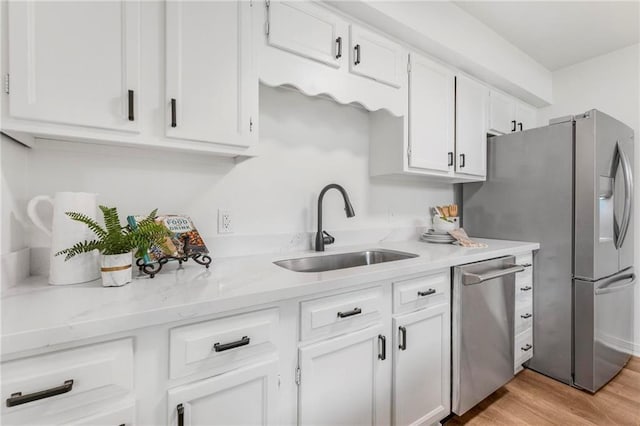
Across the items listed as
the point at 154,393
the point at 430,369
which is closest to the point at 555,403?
the point at 430,369

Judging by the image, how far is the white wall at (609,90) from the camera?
8.05 ft

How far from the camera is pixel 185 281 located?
39.8 inches

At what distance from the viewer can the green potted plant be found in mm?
921

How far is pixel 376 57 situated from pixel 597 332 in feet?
7.31

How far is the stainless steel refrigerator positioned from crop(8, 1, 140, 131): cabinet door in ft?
8.14

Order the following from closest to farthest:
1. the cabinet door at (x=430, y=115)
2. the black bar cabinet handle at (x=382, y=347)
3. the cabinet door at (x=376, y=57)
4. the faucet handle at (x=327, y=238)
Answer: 1. the black bar cabinet handle at (x=382, y=347)
2. the cabinet door at (x=376, y=57)
3. the faucet handle at (x=327, y=238)
4. the cabinet door at (x=430, y=115)

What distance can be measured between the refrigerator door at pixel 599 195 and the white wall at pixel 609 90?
635 mm

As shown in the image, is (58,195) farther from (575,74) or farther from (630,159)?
(575,74)

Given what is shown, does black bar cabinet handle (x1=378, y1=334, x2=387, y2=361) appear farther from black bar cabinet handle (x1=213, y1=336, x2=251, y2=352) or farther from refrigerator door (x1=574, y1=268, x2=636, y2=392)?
refrigerator door (x1=574, y1=268, x2=636, y2=392)

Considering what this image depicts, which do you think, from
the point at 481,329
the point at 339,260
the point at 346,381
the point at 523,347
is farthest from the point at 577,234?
the point at 346,381

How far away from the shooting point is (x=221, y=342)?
33.8 inches

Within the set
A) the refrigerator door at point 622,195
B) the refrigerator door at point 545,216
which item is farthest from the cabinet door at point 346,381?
the refrigerator door at point 622,195

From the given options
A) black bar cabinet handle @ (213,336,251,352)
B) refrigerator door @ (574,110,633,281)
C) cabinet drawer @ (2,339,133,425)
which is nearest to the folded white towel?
refrigerator door @ (574,110,633,281)

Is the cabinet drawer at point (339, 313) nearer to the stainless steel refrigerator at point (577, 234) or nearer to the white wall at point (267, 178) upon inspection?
the white wall at point (267, 178)
